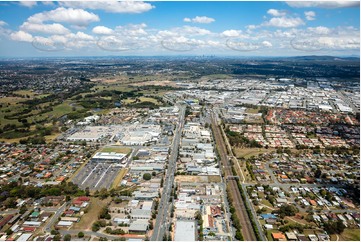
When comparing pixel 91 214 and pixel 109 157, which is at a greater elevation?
pixel 109 157

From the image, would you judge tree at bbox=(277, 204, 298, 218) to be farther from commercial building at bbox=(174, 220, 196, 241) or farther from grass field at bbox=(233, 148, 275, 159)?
grass field at bbox=(233, 148, 275, 159)

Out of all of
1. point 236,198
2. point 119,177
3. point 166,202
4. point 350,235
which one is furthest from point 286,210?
point 119,177

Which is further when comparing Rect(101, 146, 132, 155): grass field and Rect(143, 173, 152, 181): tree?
Rect(101, 146, 132, 155): grass field

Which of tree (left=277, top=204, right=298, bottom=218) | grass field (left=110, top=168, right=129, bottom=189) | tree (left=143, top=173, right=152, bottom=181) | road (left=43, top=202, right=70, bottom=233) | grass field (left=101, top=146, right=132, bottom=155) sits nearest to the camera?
road (left=43, top=202, right=70, bottom=233)

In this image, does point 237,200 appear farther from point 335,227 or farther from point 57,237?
point 57,237

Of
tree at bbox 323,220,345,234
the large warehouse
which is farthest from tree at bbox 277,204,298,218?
the large warehouse

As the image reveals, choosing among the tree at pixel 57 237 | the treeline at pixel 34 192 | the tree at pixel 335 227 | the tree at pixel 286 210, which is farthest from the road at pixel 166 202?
the tree at pixel 335 227

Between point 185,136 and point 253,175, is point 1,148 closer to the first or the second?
point 185,136
